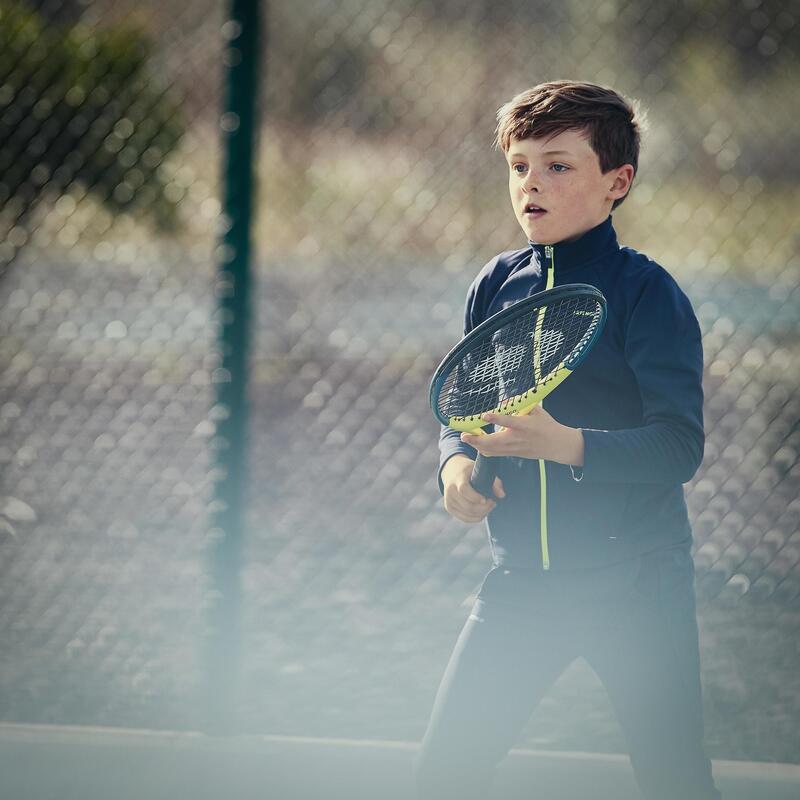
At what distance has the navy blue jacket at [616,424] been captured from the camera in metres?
1.99

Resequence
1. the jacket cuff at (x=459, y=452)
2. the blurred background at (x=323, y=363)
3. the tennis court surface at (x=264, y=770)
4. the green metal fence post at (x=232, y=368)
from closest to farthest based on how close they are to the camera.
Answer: the jacket cuff at (x=459, y=452)
the tennis court surface at (x=264, y=770)
the green metal fence post at (x=232, y=368)
the blurred background at (x=323, y=363)

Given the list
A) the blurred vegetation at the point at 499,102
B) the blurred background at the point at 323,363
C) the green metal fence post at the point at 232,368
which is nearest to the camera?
the green metal fence post at the point at 232,368

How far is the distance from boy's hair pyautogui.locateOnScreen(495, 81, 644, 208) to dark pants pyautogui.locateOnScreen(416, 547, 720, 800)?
728 mm

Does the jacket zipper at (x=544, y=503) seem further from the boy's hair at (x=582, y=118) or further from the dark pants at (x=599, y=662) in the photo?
the boy's hair at (x=582, y=118)

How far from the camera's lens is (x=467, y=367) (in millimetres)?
2090

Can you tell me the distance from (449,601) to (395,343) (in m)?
6.97

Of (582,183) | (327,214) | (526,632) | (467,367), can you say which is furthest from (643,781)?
(327,214)

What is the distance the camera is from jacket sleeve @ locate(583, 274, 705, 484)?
196 centimetres

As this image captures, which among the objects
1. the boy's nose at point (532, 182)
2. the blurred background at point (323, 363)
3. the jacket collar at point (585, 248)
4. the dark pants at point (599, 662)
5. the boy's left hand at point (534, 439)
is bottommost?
the blurred background at point (323, 363)

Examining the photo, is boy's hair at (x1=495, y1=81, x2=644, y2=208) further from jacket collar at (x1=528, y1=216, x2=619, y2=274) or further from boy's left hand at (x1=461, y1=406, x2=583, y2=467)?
boy's left hand at (x1=461, y1=406, x2=583, y2=467)

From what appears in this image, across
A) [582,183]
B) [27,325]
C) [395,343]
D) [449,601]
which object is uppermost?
[582,183]

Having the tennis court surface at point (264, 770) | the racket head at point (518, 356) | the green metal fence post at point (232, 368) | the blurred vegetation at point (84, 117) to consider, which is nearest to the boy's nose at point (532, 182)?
the racket head at point (518, 356)

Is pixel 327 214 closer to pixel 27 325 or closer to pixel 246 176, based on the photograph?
pixel 27 325

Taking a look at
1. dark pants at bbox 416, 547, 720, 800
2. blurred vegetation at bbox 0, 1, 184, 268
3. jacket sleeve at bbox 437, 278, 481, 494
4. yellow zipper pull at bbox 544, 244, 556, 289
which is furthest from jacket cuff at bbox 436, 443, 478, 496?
blurred vegetation at bbox 0, 1, 184, 268
